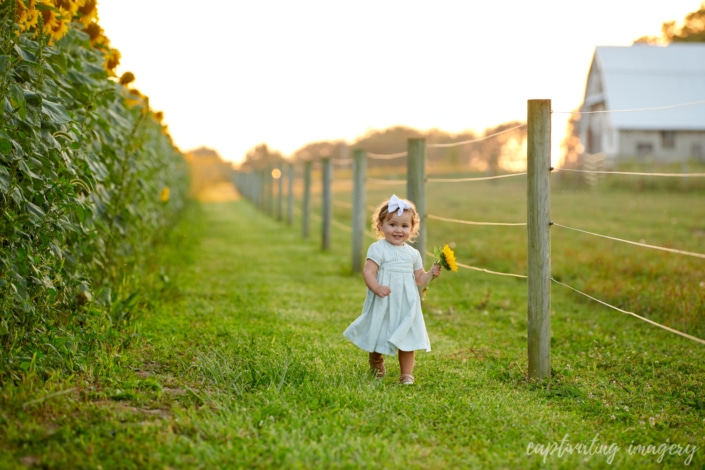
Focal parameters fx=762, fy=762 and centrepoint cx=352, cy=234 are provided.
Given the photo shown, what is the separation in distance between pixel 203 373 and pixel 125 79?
2923 millimetres

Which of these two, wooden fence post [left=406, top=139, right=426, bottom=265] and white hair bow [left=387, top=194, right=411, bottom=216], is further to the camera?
wooden fence post [left=406, top=139, right=426, bottom=265]

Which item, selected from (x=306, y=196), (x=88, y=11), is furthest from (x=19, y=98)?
(x=306, y=196)

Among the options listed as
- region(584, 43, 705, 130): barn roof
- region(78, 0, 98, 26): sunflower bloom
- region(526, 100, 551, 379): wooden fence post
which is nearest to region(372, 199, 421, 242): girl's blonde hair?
region(526, 100, 551, 379): wooden fence post

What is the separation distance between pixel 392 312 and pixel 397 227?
48cm

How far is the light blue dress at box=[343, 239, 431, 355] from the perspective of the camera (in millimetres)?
4152

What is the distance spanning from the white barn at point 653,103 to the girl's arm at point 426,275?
96.7 ft

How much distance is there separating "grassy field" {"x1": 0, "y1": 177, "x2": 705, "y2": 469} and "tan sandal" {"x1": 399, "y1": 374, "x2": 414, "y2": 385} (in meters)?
0.06

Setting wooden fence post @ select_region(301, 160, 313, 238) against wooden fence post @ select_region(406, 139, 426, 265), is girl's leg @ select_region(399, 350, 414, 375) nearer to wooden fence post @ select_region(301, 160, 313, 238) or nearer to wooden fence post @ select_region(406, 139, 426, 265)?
wooden fence post @ select_region(406, 139, 426, 265)

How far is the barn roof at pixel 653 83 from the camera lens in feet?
109

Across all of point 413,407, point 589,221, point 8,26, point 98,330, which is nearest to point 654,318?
point 413,407

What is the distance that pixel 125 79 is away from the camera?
235 inches

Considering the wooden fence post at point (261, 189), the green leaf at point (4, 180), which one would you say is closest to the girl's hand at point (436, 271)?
the green leaf at point (4, 180)

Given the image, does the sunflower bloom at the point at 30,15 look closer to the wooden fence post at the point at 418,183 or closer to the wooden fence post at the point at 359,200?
the wooden fence post at the point at 418,183

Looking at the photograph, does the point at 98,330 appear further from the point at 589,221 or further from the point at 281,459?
the point at 589,221
